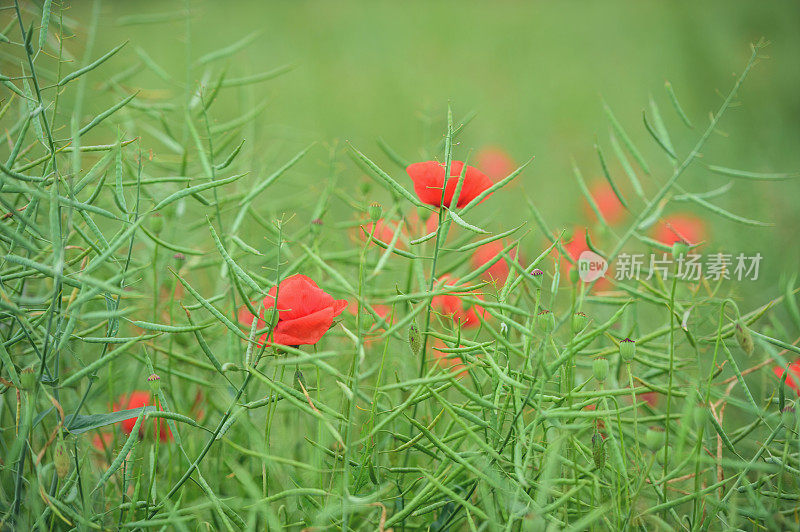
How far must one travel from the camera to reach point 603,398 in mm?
565

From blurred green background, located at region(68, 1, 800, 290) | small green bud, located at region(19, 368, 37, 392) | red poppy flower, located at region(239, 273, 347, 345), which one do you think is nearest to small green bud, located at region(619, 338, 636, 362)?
red poppy flower, located at region(239, 273, 347, 345)

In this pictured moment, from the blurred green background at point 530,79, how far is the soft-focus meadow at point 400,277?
0.05 feet

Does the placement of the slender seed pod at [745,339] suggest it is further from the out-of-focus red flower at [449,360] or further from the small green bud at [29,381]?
the small green bud at [29,381]

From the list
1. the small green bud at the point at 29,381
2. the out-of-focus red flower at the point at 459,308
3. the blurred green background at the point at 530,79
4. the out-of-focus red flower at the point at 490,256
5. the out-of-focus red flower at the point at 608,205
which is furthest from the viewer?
the blurred green background at the point at 530,79

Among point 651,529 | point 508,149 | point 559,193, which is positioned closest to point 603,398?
point 651,529

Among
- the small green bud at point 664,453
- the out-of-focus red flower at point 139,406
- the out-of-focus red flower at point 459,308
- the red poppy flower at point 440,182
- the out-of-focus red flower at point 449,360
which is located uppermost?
the red poppy flower at point 440,182

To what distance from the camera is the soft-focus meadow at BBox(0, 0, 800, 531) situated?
0.54 metres

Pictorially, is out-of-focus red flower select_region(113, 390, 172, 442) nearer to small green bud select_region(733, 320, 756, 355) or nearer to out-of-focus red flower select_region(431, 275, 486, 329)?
out-of-focus red flower select_region(431, 275, 486, 329)

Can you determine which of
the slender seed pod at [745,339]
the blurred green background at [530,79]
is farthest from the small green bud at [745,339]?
the blurred green background at [530,79]

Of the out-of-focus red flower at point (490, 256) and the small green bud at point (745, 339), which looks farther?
the out-of-focus red flower at point (490, 256)

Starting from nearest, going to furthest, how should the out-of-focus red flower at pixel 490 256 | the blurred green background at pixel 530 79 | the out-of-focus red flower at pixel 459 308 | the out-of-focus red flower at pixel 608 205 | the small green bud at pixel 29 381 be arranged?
the small green bud at pixel 29 381 → the out-of-focus red flower at pixel 459 308 → the out-of-focus red flower at pixel 490 256 → the out-of-focus red flower at pixel 608 205 → the blurred green background at pixel 530 79

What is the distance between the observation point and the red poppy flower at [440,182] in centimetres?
58

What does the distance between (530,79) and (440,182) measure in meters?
2.17

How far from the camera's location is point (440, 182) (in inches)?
23.0
